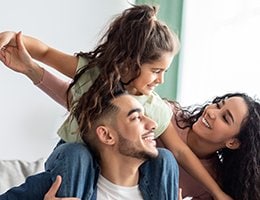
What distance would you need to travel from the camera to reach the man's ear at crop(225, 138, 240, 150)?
74.6 inches

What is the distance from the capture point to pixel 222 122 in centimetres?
184

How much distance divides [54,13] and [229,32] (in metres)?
0.96

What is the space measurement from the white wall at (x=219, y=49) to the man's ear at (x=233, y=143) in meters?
0.57

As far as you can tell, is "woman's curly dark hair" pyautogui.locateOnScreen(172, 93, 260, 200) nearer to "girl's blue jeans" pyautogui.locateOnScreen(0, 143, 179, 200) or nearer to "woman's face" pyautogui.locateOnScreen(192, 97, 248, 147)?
"woman's face" pyautogui.locateOnScreen(192, 97, 248, 147)

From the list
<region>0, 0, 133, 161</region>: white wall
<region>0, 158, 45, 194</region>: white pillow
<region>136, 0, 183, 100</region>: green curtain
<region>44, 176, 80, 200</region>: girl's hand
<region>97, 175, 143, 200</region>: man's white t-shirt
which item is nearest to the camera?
<region>44, 176, 80, 200</region>: girl's hand

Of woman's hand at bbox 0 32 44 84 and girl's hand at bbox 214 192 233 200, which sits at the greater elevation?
woman's hand at bbox 0 32 44 84

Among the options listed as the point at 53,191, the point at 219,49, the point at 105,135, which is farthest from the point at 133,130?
the point at 219,49

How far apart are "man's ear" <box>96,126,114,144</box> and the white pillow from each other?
20.4 inches

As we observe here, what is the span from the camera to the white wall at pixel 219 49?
2.49 m

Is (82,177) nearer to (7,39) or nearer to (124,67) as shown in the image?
(124,67)

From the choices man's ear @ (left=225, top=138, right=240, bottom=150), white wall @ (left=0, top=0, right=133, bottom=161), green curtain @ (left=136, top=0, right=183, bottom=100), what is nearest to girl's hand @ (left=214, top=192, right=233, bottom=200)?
man's ear @ (left=225, top=138, right=240, bottom=150)

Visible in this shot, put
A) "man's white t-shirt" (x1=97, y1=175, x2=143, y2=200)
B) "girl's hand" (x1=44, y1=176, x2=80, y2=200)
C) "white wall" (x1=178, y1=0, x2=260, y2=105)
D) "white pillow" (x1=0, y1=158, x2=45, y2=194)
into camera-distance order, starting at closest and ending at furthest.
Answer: "girl's hand" (x1=44, y1=176, x2=80, y2=200) → "man's white t-shirt" (x1=97, y1=175, x2=143, y2=200) → "white pillow" (x1=0, y1=158, x2=45, y2=194) → "white wall" (x1=178, y1=0, x2=260, y2=105)

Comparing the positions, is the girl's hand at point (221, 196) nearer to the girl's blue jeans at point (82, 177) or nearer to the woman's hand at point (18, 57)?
the girl's blue jeans at point (82, 177)

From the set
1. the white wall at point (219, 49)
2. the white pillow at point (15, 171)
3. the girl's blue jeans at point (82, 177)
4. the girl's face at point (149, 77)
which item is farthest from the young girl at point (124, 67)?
the white wall at point (219, 49)
